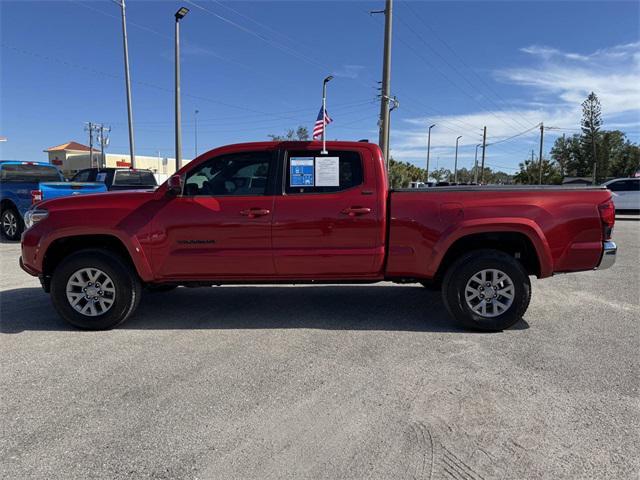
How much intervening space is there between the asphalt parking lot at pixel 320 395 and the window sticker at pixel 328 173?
1488mm

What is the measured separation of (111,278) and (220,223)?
4.08 feet

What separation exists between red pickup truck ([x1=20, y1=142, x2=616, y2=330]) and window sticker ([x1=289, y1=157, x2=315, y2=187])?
0.4 inches

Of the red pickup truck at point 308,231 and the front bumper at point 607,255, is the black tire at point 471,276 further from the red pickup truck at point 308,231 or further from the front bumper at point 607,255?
the front bumper at point 607,255

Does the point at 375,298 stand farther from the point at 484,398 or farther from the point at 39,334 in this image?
the point at 39,334

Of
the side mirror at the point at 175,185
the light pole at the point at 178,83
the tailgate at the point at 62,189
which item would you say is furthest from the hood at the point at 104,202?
the light pole at the point at 178,83

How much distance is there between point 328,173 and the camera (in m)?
4.91

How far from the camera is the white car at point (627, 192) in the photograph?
70.9 ft

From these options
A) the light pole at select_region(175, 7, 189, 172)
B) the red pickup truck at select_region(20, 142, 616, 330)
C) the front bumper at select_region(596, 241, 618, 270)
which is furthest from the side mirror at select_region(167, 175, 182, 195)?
the light pole at select_region(175, 7, 189, 172)

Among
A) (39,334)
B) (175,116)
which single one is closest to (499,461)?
(39,334)

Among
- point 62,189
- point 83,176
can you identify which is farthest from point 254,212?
point 83,176

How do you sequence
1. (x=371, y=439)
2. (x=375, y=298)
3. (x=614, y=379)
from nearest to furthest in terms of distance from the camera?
(x=371, y=439) → (x=614, y=379) → (x=375, y=298)

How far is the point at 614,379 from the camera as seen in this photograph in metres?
3.70

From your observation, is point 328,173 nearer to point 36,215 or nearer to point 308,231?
point 308,231

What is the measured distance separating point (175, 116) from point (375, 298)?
15.7 m
